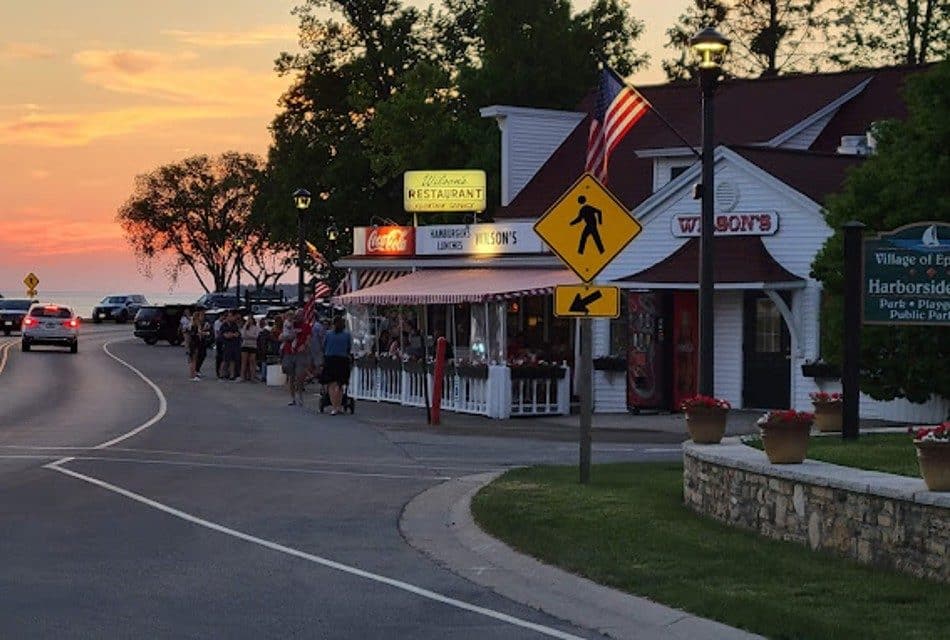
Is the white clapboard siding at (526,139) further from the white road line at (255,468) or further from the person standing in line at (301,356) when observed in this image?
the white road line at (255,468)

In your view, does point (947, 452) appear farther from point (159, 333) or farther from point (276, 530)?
point (159, 333)

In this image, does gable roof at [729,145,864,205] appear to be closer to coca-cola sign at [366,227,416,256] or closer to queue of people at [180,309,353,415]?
queue of people at [180,309,353,415]

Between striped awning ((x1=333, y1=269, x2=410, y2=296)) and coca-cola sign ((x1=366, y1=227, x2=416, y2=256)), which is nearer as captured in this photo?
coca-cola sign ((x1=366, y1=227, x2=416, y2=256))

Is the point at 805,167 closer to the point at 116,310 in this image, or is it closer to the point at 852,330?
the point at 852,330

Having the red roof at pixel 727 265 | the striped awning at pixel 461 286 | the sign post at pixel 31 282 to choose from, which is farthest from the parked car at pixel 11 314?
the red roof at pixel 727 265

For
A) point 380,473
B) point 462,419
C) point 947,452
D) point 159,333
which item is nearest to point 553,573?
point 947,452

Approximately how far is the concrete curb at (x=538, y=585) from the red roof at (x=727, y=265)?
16.1 meters

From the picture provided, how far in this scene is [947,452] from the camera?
41.0 ft

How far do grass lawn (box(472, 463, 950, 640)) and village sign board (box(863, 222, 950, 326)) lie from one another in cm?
298

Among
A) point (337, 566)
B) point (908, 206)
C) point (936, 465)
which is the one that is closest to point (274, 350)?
point (908, 206)

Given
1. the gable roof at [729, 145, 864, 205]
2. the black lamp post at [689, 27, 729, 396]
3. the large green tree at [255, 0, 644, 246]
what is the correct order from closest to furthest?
1. the black lamp post at [689, 27, 729, 396]
2. the gable roof at [729, 145, 864, 205]
3. the large green tree at [255, 0, 644, 246]

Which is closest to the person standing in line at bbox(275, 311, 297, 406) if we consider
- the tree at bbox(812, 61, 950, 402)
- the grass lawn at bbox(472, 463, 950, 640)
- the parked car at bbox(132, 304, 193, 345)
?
the tree at bbox(812, 61, 950, 402)

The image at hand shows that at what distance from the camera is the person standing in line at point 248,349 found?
48000 millimetres

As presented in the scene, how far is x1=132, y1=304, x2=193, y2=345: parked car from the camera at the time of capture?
7419 cm
